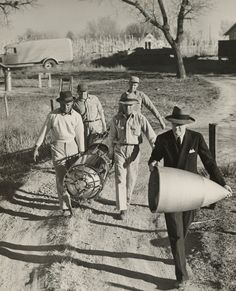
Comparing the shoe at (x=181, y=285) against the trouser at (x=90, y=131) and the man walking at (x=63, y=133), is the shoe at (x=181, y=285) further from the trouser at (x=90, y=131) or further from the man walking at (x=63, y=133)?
the trouser at (x=90, y=131)

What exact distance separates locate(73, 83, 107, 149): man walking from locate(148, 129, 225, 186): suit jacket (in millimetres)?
3039

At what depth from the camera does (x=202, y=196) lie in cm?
509

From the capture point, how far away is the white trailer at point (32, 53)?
36.1 meters

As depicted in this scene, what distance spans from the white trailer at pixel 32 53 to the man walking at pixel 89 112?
28435 millimetres

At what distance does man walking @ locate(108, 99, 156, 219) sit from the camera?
6.70 m

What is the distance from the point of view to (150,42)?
5550 cm

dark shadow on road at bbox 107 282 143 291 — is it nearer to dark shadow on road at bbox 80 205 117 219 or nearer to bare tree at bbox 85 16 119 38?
dark shadow on road at bbox 80 205 117 219

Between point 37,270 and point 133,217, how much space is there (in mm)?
1777

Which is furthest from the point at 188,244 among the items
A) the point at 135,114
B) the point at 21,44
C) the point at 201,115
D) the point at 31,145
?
the point at 21,44

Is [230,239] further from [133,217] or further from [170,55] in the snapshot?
[170,55]

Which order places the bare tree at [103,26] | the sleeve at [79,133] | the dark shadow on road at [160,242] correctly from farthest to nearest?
the bare tree at [103,26], the sleeve at [79,133], the dark shadow on road at [160,242]

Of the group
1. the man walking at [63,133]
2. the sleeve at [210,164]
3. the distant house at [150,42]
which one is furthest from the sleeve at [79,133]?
the distant house at [150,42]

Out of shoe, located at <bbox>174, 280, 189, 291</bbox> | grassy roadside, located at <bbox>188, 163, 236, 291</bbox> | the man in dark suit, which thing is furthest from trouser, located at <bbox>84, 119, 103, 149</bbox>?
shoe, located at <bbox>174, 280, 189, 291</bbox>

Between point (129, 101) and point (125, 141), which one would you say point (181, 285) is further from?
point (129, 101)
